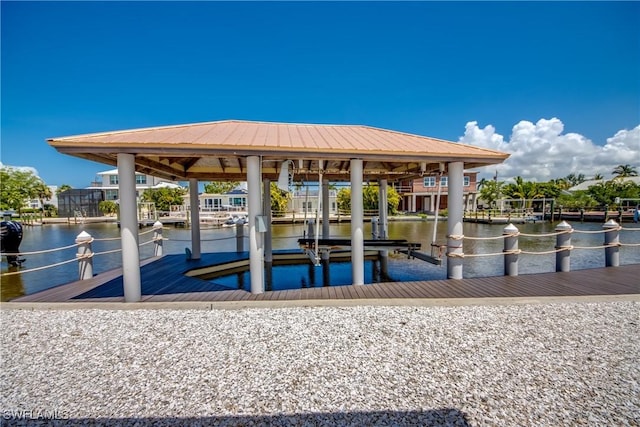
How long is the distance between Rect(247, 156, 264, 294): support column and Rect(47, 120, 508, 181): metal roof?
32cm

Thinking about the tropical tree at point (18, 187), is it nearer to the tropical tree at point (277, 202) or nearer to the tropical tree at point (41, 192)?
the tropical tree at point (41, 192)

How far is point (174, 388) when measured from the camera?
2.89 m

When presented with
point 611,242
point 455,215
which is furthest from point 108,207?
point 611,242

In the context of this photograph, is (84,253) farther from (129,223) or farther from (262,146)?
(262,146)

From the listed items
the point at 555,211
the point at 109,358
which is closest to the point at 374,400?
the point at 109,358

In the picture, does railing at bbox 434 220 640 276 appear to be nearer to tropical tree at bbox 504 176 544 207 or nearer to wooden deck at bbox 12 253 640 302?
wooden deck at bbox 12 253 640 302

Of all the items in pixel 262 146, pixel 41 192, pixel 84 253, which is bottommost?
pixel 84 253

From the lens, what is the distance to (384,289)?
18.9ft

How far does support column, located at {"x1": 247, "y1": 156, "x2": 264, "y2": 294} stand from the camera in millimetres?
5359

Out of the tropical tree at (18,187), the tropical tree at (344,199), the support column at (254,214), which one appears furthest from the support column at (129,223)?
the tropical tree at (18,187)

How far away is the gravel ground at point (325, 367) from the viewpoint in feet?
8.37

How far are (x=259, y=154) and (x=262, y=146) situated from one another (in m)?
0.16

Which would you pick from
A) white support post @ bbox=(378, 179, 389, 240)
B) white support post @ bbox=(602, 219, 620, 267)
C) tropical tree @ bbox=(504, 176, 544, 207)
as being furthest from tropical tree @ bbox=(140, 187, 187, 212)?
tropical tree @ bbox=(504, 176, 544, 207)

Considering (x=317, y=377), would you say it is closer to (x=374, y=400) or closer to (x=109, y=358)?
(x=374, y=400)
